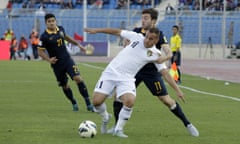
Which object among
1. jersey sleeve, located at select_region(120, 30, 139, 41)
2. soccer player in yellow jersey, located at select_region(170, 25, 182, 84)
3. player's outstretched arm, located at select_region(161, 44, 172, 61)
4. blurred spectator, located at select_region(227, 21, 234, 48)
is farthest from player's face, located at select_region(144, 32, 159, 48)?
blurred spectator, located at select_region(227, 21, 234, 48)

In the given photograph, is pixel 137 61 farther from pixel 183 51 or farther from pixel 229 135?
pixel 183 51

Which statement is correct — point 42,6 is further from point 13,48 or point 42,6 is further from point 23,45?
point 13,48

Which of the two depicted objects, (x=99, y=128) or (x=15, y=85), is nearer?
(x=99, y=128)

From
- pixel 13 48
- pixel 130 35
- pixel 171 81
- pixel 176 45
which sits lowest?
pixel 13 48

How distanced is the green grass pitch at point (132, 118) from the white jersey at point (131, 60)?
963 millimetres

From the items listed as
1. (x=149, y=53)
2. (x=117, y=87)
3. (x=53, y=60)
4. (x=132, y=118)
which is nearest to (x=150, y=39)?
(x=149, y=53)

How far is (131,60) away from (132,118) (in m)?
3.27

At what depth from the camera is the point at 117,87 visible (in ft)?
38.7

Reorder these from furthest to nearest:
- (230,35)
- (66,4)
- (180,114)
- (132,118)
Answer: (66,4)
(230,35)
(132,118)
(180,114)

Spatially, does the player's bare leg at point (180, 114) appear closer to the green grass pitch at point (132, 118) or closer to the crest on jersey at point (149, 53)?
the green grass pitch at point (132, 118)

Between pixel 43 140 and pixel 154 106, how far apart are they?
695 cm

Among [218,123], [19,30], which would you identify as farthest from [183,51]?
[218,123]

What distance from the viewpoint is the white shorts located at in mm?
11711

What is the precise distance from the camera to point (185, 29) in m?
54.2
